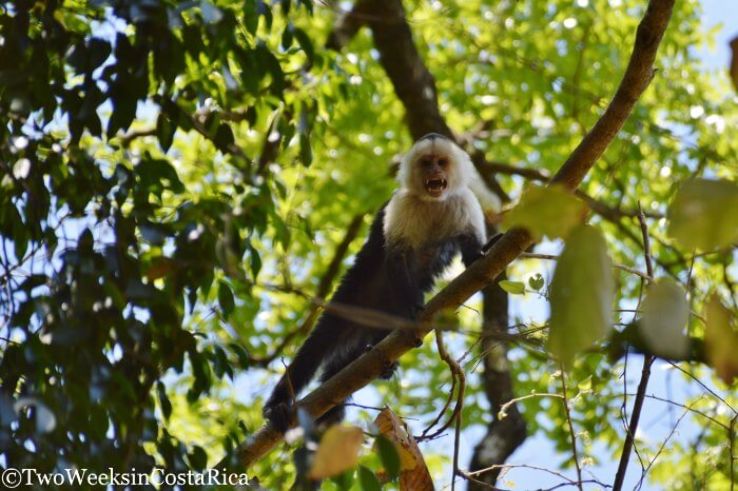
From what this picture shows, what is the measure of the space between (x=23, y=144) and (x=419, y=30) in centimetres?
568

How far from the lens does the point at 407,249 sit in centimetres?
447

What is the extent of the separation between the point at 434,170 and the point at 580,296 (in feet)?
12.2

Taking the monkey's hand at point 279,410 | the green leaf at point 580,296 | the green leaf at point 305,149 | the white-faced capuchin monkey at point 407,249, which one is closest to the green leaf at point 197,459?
the monkey's hand at point 279,410

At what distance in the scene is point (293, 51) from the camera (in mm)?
3586

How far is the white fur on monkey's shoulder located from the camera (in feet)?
14.5

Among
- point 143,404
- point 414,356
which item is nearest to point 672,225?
point 143,404

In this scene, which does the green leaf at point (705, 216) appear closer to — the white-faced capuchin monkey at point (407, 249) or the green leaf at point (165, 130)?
the green leaf at point (165, 130)

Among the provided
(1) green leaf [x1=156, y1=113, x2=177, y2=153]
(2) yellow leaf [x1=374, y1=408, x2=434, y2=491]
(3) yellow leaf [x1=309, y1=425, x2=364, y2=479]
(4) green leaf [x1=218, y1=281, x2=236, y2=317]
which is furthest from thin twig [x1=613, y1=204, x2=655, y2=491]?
(1) green leaf [x1=156, y1=113, x2=177, y2=153]

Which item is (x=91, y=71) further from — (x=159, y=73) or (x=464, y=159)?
(x=464, y=159)

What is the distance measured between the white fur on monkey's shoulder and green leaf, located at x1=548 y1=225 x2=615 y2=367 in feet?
11.3

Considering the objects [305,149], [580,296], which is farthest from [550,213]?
[305,149]

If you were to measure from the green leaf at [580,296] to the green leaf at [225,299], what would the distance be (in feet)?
6.43

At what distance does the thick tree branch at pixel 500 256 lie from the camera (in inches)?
90.7

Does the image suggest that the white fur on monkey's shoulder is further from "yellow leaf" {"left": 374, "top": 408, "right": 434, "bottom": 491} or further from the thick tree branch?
"yellow leaf" {"left": 374, "top": 408, "right": 434, "bottom": 491}
